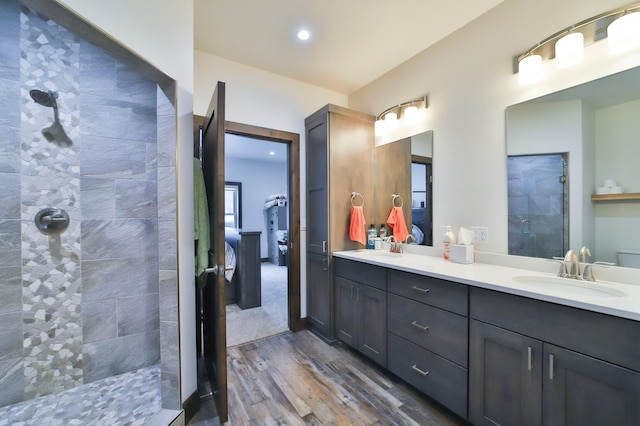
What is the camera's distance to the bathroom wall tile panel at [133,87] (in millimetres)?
1870

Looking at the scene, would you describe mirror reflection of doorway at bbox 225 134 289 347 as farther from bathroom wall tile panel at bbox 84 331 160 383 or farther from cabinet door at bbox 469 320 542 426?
cabinet door at bbox 469 320 542 426

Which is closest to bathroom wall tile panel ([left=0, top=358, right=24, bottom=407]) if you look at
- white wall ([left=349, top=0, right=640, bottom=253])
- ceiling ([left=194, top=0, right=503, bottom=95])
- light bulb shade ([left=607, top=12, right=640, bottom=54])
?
ceiling ([left=194, top=0, right=503, bottom=95])

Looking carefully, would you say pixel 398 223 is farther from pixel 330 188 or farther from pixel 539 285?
pixel 539 285

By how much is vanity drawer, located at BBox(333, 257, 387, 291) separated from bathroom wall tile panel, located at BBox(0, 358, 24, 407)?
2219mm

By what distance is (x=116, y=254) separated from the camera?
72.5 inches

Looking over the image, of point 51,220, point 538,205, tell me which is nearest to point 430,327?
point 538,205

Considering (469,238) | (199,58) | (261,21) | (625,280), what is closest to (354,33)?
(261,21)

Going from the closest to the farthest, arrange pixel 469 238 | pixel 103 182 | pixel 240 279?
pixel 103 182 < pixel 469 238 < pixel 240 279

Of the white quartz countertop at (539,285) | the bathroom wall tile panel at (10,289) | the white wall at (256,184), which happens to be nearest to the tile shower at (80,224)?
the bathroom wall tile panel at (10,289)

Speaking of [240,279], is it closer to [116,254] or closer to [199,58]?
[116,254]

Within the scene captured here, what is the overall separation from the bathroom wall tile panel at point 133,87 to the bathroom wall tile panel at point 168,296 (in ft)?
4.10

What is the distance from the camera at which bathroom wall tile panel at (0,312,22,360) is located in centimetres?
154

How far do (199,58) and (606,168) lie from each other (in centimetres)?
308

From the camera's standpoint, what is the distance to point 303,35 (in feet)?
7.16
